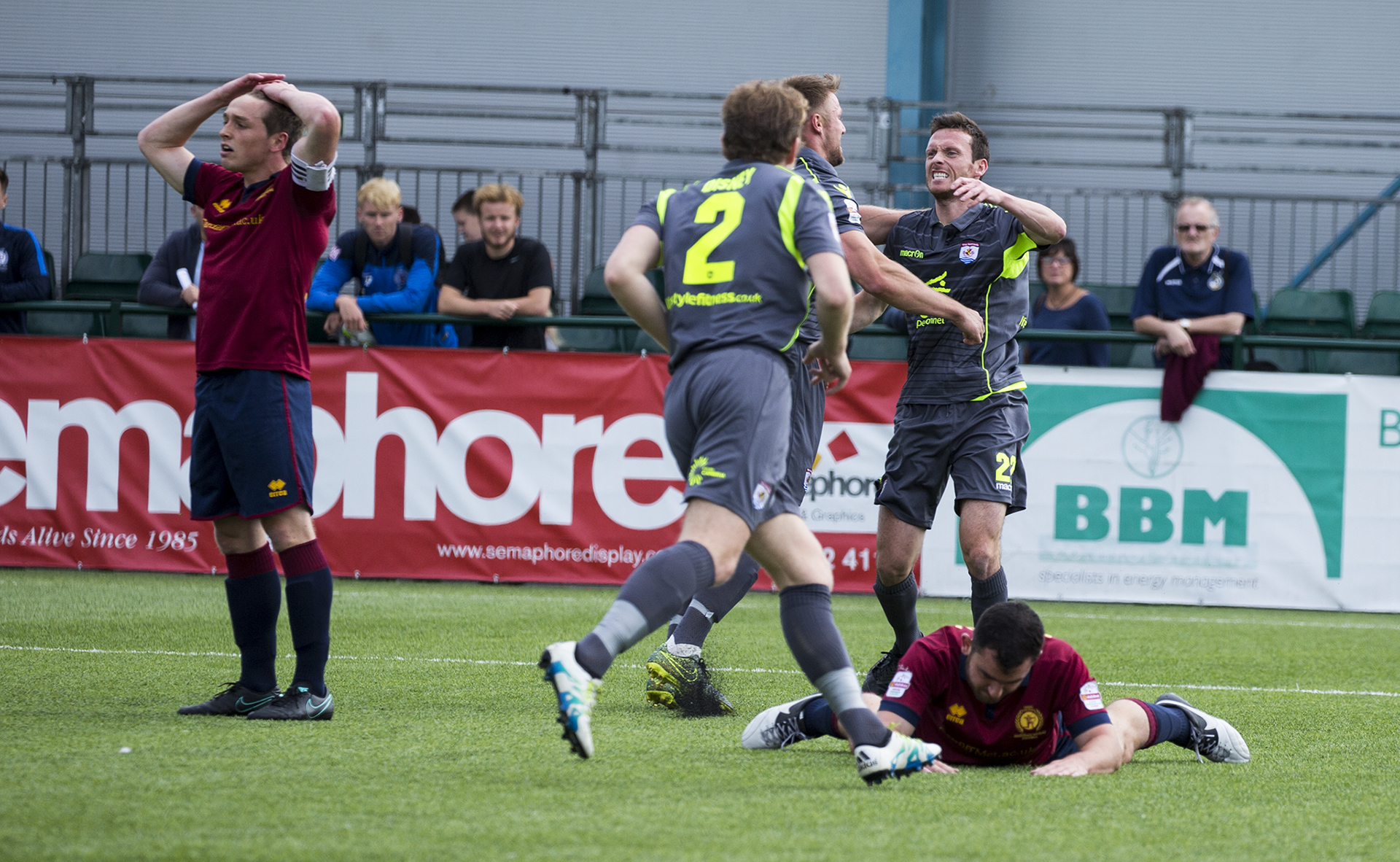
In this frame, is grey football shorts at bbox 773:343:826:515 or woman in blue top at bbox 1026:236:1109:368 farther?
woman in blue top at bbox 1026:236:1109:368

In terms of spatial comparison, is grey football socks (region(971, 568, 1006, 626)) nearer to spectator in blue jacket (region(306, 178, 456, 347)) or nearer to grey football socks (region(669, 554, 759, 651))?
grey football socks (region(669, 554, 759, 651))

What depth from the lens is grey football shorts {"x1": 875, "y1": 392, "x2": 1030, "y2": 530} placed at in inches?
204

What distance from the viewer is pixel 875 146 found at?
1363 cm

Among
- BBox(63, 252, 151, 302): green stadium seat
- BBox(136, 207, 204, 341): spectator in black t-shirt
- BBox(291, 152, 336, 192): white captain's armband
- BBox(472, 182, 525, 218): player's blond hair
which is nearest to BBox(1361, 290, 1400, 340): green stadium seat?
BBox(472, 182, 525, 218): player's blond hair

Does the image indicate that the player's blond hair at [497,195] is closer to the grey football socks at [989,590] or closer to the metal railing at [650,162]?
the metal railing at [650,162]

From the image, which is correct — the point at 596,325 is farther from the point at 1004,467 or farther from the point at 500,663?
the point at 1004,467

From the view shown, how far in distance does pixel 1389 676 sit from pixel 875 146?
27.3 feet

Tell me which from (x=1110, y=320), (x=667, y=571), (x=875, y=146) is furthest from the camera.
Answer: (x=875, y=146)

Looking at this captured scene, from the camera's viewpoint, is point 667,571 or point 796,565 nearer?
point 667,571

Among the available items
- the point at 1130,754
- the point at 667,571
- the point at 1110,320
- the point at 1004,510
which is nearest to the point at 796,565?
the point at 667,571

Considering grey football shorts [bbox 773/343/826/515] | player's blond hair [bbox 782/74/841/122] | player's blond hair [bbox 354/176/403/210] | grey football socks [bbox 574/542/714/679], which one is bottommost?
grey football socks [bbox 574/542/714/679]

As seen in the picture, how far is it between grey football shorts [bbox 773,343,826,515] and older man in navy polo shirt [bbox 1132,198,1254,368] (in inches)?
195

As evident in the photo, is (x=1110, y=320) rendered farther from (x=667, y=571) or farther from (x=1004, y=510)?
(x=667, y=571)

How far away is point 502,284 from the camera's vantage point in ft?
30.3
